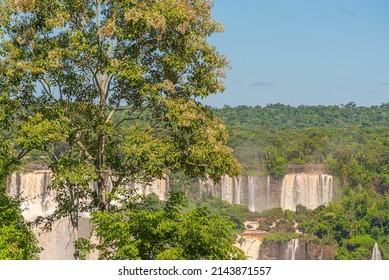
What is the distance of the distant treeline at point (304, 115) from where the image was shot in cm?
7257

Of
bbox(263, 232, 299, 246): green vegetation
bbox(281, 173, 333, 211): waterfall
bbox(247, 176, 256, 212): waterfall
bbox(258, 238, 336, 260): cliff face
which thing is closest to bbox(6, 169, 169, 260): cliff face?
bbox(263, 232, 299, 246): green vegetation

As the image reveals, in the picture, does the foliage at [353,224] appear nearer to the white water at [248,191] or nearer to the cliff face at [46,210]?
the white water at [248,191]

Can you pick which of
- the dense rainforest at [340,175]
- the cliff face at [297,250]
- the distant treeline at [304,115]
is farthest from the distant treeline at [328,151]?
the distant treeline at [304,115]

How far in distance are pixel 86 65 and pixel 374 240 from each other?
97.0 ft

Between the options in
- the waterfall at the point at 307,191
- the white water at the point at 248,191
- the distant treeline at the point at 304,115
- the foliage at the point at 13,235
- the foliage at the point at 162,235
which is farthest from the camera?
the distant treeline at the point at 304,115

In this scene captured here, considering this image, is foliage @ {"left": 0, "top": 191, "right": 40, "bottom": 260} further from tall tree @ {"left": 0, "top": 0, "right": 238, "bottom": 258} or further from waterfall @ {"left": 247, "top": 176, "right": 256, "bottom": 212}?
waterfall @ {"left": 247, "top": 176, "right": 256, "bottom": 212}

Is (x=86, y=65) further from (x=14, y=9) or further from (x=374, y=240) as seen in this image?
(x=374, y=240)

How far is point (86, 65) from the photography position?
9461 mm

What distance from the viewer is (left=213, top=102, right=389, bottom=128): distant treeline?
238 ft

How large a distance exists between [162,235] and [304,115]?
228 ft

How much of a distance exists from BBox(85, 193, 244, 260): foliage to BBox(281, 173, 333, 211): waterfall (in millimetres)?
33942

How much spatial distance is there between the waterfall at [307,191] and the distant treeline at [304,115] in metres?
25.6
